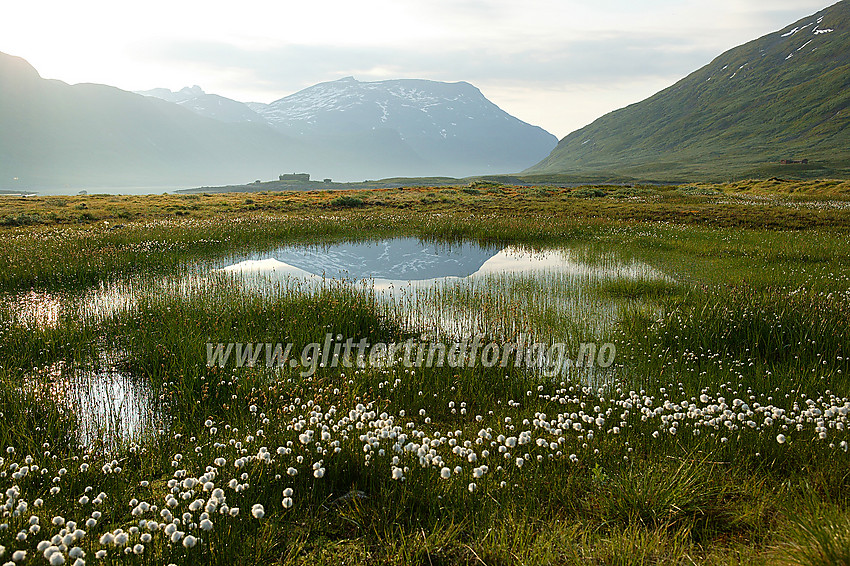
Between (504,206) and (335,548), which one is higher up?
(504,206)

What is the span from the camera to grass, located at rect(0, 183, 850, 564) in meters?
4.48

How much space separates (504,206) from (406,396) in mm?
38738

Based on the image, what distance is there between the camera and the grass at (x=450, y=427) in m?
4.48

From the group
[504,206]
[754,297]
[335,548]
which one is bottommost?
[335,548]

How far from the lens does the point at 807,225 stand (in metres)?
28.5

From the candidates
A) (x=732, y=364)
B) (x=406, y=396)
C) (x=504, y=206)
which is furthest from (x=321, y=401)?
(x=504, y=206)

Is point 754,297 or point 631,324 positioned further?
point 754,297

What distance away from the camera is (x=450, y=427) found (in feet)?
23.9

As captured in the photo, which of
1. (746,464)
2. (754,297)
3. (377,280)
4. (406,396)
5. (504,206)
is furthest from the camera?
(504,206)

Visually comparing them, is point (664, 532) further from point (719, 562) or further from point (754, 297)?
point (754, 297)

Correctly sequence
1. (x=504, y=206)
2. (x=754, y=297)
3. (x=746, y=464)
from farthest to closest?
(x=504, y=206) < (x=754, y=297) < (x=746, y=464)

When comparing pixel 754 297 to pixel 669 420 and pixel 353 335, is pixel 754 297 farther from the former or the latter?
pixel 353 335

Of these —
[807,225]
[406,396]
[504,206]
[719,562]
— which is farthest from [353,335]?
[504,206]

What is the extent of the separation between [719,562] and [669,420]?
8.62 ft
